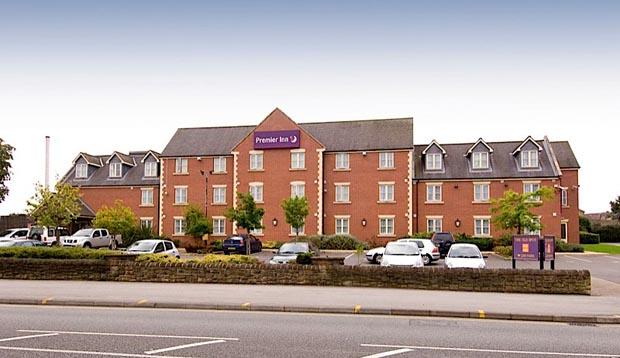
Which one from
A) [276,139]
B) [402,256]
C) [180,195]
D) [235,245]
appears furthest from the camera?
[180,195]

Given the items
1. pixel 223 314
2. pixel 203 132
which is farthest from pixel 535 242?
pixel 203 132

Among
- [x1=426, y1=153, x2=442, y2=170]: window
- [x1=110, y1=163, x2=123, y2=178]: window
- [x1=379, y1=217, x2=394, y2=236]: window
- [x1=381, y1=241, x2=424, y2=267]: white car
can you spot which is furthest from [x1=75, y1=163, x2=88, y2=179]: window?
[x1=381, y1=241, x2=424, y2=267]: white car

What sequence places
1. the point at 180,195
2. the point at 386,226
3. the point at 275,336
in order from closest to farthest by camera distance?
the point at 275,336, the point at 386,226, the point at 180,195

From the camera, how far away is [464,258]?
24406mm

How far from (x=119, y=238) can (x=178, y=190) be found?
24.3ft

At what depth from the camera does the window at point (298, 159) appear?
51.1m

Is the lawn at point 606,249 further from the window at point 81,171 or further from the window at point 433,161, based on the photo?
the window at point 81,171

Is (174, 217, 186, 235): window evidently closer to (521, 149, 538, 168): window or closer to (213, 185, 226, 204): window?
(213, 185, 226, 204): window

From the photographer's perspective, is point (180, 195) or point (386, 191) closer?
point (386, 191)

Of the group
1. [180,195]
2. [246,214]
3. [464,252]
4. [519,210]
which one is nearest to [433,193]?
[519,210]

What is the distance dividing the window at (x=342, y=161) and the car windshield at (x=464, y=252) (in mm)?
26170

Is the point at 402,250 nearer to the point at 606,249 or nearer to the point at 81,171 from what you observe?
the point at 606,249

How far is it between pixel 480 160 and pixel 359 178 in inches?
414

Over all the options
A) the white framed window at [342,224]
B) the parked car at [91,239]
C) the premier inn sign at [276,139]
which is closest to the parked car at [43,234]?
the parked car at [91,239]
